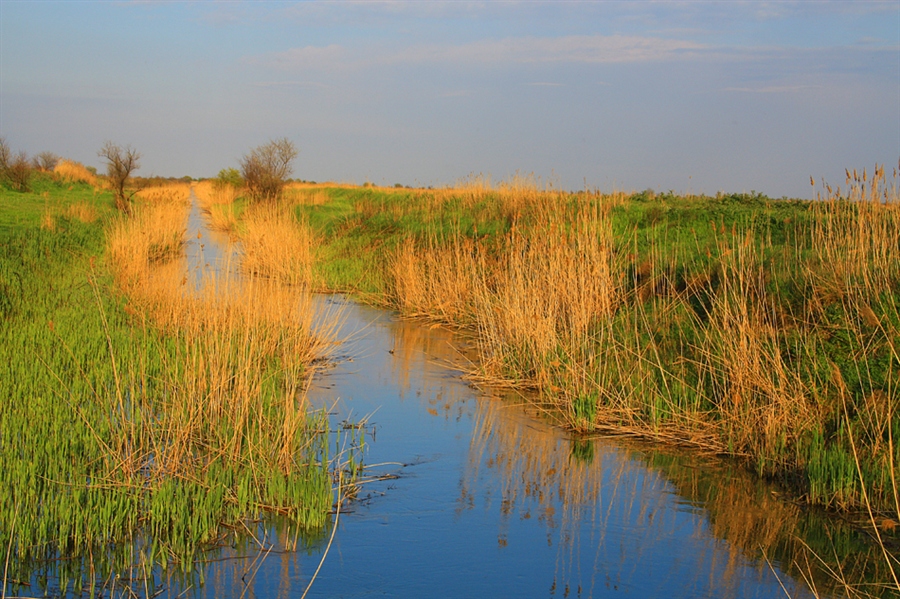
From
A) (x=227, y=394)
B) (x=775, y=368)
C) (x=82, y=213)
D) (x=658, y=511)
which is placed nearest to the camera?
(x=658, y=511)

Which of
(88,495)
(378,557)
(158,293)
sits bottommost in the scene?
(378,557)

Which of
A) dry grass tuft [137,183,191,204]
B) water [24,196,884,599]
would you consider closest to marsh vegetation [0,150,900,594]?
water [24,196,884,599]

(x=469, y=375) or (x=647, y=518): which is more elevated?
(x=469, y=375)

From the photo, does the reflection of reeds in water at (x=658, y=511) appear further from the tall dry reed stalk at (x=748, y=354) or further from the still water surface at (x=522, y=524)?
the tall dry reed stalk at (x=748, y=354)

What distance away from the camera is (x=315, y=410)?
277 inches

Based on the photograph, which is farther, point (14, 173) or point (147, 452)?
point (14, 173)

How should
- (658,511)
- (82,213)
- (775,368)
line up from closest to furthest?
1. (658,511)
2. (775,368)
3. (82,213)

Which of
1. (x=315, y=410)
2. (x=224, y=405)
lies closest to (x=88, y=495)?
(x=224, y=405)

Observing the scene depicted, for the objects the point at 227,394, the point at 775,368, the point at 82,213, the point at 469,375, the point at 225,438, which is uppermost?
the point at 82,213

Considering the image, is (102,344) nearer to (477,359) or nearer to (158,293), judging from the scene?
(158,293)

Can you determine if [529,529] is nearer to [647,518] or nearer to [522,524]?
[522,524]

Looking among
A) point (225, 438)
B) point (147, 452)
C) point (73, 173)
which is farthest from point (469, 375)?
point (73, 173)

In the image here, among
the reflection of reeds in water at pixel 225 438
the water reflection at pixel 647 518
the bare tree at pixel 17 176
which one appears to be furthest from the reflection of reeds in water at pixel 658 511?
the bare tree at pixel 17 176

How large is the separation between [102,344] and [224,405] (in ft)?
9.10
